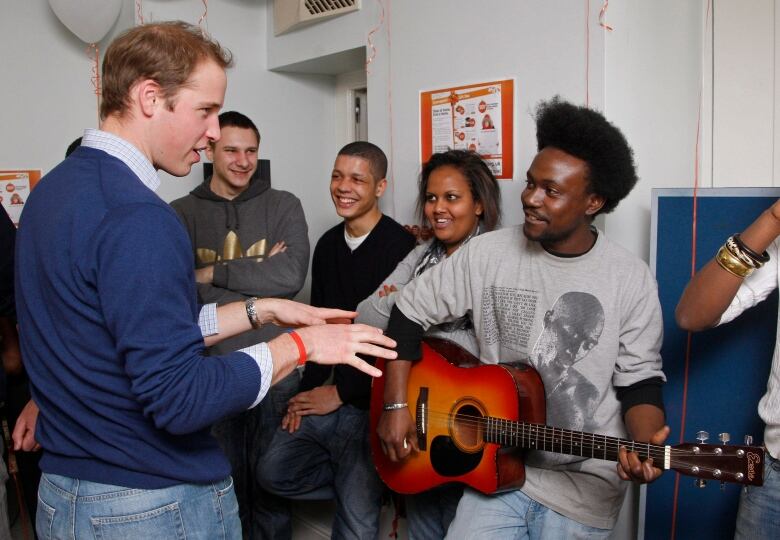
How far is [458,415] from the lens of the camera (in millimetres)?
1995

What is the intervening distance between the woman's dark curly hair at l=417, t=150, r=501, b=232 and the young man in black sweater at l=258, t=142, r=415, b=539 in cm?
32

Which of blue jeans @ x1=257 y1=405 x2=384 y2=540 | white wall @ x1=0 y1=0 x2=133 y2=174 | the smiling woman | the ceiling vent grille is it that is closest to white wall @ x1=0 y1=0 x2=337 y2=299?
white wall @ x1=0 y1=0 x2=133 y2=174

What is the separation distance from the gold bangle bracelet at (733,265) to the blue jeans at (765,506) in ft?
1.37

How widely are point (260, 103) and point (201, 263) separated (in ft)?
3.85

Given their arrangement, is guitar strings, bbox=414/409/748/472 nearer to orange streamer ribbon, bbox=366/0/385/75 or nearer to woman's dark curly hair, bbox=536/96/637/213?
woman's dark curly hair, bbox=536/96/637/213

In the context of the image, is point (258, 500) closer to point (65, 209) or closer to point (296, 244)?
point (296, 244)

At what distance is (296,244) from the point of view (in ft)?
9.14

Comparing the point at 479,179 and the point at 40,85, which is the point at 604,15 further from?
the point at 40,85

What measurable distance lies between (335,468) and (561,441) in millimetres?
1253

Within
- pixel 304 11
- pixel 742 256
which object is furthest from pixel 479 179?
pixel 304 11

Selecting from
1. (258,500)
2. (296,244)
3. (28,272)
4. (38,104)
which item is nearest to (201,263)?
(296,244)

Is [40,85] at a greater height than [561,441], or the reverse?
[40,85]

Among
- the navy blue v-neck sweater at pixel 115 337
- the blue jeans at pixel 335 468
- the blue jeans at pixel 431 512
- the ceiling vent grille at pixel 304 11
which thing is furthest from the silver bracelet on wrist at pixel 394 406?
the ceiling vent grille at pixel 304 11

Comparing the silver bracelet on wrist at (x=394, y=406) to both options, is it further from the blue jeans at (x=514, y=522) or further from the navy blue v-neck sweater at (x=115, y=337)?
the navy blue v-neck sweater at (x=115, y=337)
